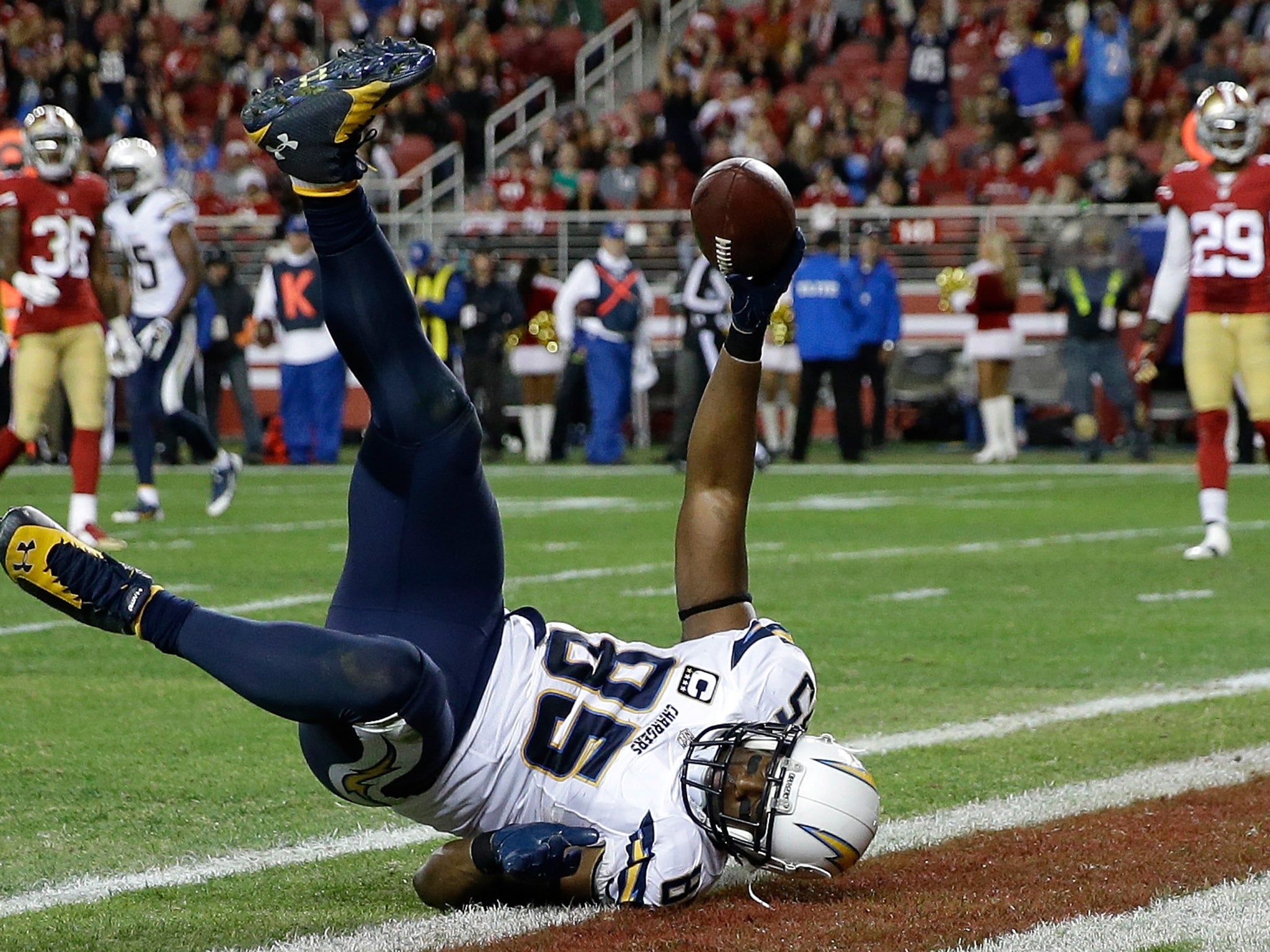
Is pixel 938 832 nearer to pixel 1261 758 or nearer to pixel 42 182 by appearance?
pixel 1261 758

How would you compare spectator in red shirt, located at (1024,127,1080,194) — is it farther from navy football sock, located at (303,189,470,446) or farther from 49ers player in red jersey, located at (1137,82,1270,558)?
navy football sock, located at (303,189,470,446)

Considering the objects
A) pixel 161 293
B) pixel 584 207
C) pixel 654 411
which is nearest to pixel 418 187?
pixel 584 207

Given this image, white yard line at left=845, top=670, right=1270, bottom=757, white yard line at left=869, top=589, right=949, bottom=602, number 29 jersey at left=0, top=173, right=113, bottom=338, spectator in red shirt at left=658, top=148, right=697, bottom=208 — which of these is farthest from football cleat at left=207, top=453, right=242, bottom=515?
spectator in red shirt at left=658, top=148, right=697, bottom=208

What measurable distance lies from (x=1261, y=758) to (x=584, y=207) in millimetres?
14062

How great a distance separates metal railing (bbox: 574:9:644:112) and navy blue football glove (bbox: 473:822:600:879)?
734 inches

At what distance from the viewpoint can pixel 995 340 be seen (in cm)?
1469

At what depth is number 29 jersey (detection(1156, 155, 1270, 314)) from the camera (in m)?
8.02

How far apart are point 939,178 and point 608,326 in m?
4.03

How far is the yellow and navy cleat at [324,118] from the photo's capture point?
344cm

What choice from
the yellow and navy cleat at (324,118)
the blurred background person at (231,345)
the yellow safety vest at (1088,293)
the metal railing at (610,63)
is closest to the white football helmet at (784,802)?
the yellow and navy cleat at (324,118)

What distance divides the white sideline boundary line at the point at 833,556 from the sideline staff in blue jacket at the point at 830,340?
5422 mm

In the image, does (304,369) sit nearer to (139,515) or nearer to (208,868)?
(139,515)

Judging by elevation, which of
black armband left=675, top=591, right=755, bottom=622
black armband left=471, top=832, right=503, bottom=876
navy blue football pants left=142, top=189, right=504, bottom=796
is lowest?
black armband left=471, top=832, right=503, bottom=876

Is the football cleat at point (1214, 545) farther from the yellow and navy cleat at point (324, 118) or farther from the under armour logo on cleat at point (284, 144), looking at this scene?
Answer: the under armour logo on cleat at point (284, 144)
